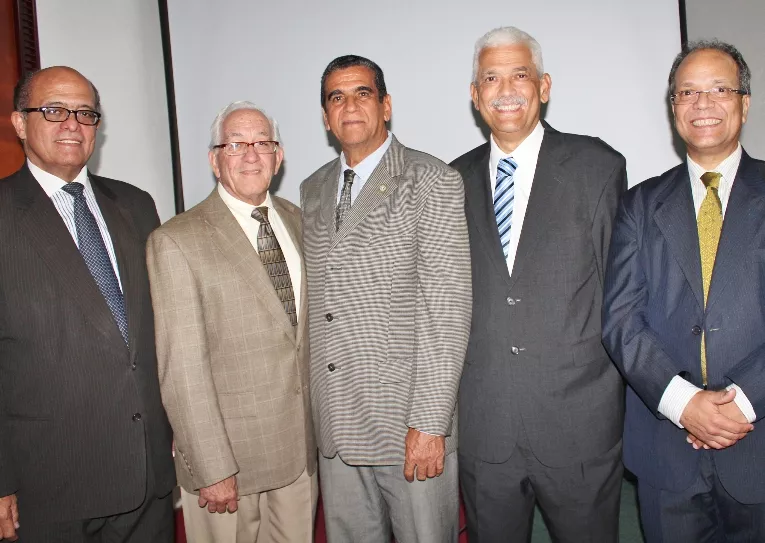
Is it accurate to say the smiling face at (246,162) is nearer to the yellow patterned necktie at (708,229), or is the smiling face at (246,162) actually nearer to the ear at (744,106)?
the yellow patterned necktie at (708,229)

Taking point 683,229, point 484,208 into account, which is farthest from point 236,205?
point 683,229

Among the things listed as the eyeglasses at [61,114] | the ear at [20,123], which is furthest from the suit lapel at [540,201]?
the ear at [20,123]

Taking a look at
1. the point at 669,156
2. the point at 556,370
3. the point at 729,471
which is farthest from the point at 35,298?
the point at 669,156

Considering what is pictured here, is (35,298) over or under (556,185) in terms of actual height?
under

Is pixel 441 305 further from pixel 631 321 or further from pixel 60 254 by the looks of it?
pixel 60 254

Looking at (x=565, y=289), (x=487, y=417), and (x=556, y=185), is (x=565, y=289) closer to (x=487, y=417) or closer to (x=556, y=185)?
(x=556, y=185)

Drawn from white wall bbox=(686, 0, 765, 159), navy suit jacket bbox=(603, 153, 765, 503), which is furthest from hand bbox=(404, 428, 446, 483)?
white wall bbox=(686, 0, 765, 159)

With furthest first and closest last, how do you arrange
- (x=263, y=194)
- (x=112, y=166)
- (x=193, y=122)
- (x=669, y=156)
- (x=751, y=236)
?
(x=193, y=122) < (x=669, y=156) < (x=112, y=166) < (x=263, y=194) < (x=751, y=236)

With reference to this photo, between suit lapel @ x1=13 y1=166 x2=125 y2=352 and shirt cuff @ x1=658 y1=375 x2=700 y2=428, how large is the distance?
1.76 meters

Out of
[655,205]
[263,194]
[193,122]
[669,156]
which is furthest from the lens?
[193,122]

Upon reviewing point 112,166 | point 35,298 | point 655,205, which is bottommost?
point 35,298

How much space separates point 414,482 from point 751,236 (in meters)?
1.32

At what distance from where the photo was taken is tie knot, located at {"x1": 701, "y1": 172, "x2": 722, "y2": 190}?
2062 mm

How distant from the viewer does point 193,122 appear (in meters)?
3.82
